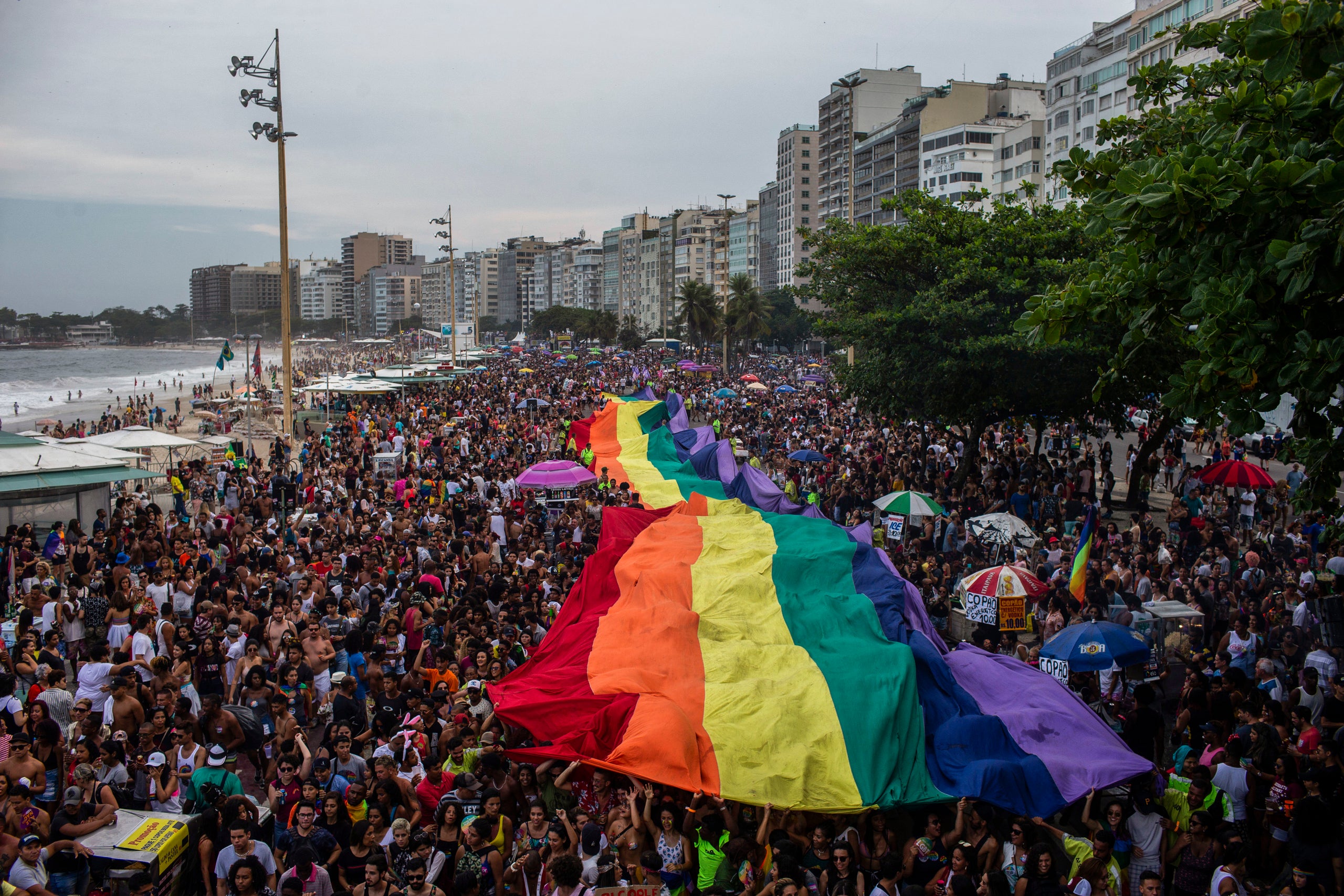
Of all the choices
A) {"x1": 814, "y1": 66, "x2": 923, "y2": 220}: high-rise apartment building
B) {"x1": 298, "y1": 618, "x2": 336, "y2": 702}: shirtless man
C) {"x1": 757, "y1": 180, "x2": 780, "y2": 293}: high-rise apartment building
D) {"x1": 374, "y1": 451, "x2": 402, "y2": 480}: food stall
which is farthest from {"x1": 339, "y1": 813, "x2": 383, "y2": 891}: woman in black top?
{"x1": 757, "y1": 180, "x2": 780, "y2": 293}: high-rise apartment building

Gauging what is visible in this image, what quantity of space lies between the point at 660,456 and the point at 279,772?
17.5m

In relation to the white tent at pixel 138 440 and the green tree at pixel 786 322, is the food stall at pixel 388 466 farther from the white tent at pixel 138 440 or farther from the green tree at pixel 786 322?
the green tree at pixel 786 322

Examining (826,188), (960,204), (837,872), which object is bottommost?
(837,872)

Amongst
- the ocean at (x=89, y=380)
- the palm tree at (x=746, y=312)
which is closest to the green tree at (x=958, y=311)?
the ocean at (x=89, y=380)

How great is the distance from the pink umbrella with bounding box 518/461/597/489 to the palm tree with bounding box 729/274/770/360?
5808 centimetres

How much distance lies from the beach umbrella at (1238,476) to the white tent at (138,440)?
21.7 m

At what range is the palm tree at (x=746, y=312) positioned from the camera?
7762 cm

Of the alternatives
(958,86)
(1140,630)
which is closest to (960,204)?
(1140,630)

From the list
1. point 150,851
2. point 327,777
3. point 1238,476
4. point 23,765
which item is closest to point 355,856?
point 327,777

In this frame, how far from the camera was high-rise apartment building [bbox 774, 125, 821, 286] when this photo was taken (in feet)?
405

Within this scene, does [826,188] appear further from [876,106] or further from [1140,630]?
[1140,630]

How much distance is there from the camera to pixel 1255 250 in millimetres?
6137

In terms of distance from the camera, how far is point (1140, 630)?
1168cm

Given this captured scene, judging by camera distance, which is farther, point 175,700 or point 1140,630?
point 1140,630
